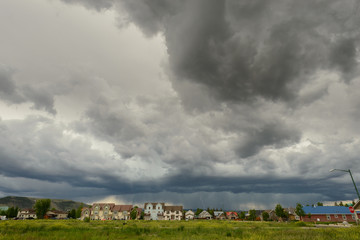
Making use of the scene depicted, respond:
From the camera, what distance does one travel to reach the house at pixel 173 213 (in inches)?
4537

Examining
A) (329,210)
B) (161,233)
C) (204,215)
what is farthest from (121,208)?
(329,210)

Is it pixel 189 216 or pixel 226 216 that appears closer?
pixel 189 216

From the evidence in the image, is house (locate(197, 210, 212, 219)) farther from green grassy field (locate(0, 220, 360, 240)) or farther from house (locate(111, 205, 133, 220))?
green grassy field (locate(0, 220, 360, 240))

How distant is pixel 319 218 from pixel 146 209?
90.9 meters

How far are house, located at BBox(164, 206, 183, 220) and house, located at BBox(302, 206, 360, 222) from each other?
2573 inches

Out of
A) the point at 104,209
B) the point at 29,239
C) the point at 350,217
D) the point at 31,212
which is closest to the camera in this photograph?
the point at 29,239

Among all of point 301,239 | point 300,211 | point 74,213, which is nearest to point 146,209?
point 74,213

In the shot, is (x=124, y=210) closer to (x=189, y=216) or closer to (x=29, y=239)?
(x=189, y=216)

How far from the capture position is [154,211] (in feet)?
386

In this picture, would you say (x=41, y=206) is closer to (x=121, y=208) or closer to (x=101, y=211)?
(x=101, y=211)

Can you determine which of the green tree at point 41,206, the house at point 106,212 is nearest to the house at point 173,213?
the house at point 106,212

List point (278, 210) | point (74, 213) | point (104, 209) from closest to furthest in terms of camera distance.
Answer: point (278, 210), point (104, 209), point (74, 213)

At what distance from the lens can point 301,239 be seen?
1853cm

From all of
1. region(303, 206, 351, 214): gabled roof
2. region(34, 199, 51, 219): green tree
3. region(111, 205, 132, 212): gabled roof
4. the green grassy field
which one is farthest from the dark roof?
the green grassy field
